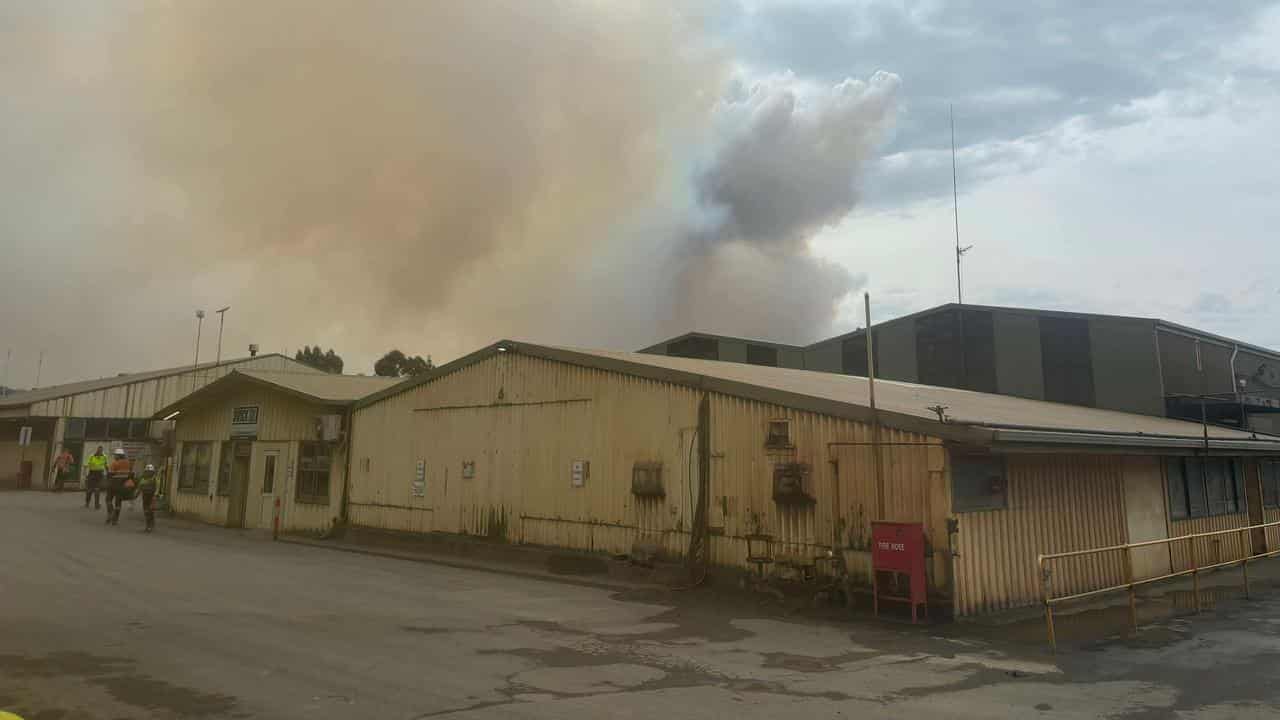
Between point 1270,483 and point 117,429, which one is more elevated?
point 117,429

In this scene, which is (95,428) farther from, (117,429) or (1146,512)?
(1146,512)

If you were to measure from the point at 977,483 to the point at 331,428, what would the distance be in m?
17.0

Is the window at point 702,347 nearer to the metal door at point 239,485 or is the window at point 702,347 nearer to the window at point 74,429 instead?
the metal door at point 239,485

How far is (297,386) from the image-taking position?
2372 cm

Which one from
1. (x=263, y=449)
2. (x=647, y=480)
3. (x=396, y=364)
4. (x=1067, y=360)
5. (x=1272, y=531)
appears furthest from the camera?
(x=396, y=364)

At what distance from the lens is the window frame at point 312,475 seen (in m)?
22.2

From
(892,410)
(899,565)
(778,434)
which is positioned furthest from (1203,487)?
(778,434)

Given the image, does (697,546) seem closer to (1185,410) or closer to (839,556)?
(839,556)

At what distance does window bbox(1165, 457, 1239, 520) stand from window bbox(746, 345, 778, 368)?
2353 cm

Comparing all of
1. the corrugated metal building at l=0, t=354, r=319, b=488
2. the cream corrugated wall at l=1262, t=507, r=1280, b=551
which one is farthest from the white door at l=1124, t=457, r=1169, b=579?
the corrugated metal building at l=0, t=354, r=319, b=488

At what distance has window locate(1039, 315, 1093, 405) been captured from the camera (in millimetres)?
29594

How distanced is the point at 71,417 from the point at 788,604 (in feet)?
138

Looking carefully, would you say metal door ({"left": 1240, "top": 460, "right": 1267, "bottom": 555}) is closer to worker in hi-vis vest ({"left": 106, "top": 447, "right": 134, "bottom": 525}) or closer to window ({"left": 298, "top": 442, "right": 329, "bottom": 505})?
window ({"left": 298, "top": 442, "right": 329, "bottom": 505})

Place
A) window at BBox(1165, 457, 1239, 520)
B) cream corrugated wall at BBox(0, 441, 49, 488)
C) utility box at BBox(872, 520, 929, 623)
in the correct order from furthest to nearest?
1. cream corrugated wall at BBox(0, 441, 49, 488)
2. window at BBox(1165, 457, 1239, 520)
3. utility box at BBox(872, 520, 929, 623)
